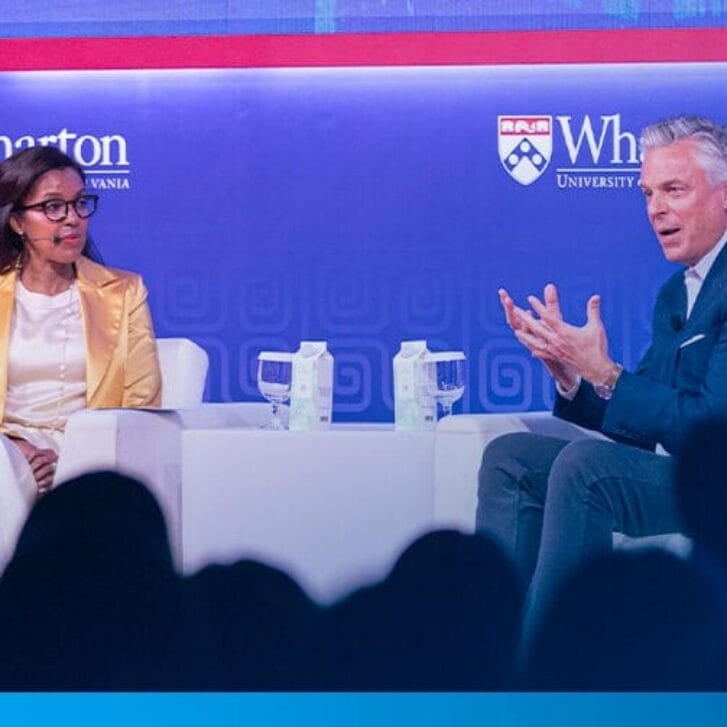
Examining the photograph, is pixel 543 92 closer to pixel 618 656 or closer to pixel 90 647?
pixel 618 656

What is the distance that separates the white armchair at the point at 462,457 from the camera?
348cm

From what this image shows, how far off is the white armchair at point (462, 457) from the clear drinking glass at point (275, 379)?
1.26 ft

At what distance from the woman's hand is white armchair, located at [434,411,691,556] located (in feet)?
3.05

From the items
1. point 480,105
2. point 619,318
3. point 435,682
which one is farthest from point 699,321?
point 435,682

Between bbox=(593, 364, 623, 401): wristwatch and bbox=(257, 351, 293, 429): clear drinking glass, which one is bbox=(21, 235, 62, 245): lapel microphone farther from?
bbox=(593, 364, 623, 401): wristwatch

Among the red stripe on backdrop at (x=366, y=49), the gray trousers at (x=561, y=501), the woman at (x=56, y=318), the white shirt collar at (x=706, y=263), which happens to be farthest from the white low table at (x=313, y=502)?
the red stripe on backdrop at (x=366, y=49)

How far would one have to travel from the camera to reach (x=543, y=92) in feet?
11.6

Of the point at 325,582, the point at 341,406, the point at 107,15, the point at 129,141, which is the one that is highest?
the point at 107,15

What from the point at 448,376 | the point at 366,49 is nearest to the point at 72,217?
the point at 366,49

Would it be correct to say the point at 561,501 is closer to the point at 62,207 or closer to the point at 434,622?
the point at 434,622

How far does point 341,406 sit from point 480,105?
802 millimetres

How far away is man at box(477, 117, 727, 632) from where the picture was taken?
11.2 ft

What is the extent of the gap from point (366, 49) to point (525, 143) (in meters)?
0.44

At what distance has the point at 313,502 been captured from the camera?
3506 millimetres
